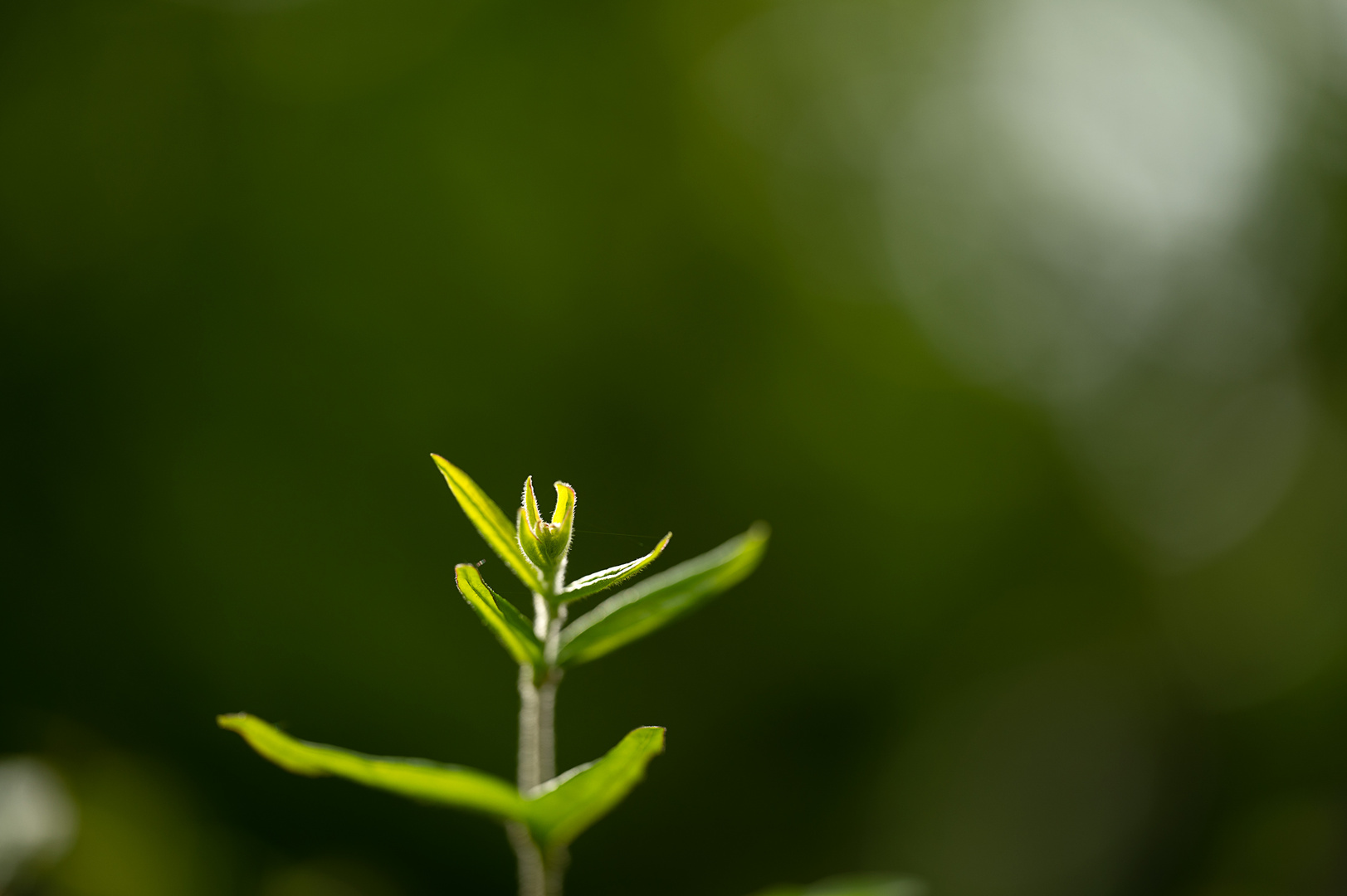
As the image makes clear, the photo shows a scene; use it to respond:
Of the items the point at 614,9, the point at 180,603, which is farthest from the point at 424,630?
the point at 614,9

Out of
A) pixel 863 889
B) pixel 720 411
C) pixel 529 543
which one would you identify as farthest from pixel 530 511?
pixel 720 411

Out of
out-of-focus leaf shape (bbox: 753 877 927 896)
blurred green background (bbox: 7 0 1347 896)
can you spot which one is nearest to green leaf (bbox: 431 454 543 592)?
out-of-focus leaf shape (bbox: 753 877 927 896)

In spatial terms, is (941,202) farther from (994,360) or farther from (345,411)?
(345,411)

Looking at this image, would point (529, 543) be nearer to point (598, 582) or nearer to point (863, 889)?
point (598, 582)

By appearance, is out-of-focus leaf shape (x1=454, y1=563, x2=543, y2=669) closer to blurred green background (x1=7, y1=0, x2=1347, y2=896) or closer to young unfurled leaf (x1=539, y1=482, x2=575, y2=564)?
young unfurled leaf (x1=539, y1=482, x2=575, y2=564)

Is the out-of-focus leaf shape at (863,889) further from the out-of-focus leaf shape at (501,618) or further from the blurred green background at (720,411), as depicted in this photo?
the blurred green background at (720,411)

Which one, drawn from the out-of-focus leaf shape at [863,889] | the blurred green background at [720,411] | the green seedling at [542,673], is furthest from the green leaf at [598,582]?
the blurred green background at [720,411]
